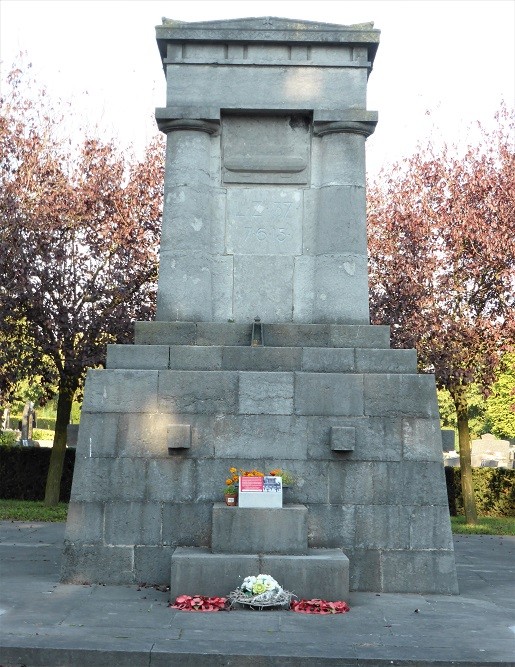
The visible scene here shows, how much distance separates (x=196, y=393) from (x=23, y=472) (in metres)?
17.2

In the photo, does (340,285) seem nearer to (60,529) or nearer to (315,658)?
(315,658)

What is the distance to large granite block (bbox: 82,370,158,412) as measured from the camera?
464 inches

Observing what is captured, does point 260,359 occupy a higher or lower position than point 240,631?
higher

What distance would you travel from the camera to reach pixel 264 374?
11.9 m

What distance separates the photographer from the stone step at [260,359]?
12109 mm

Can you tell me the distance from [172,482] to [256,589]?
2000 millimetres

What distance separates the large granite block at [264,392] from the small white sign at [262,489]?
111cm

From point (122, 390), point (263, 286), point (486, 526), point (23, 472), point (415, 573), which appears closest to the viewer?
point (415, 573)

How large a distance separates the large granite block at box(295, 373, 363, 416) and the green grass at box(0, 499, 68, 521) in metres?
11.3

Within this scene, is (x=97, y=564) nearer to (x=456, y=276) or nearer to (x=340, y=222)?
(x=340, y=222)

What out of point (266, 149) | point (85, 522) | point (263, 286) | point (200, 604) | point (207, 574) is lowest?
point (200, 604)

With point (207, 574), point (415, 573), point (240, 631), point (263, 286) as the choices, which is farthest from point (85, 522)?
point (415, 573)

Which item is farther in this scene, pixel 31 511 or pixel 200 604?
pixel 31 511

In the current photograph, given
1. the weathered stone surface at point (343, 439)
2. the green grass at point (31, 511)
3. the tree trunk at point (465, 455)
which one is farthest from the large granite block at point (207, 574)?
the tree trunk at point (465, 455)
